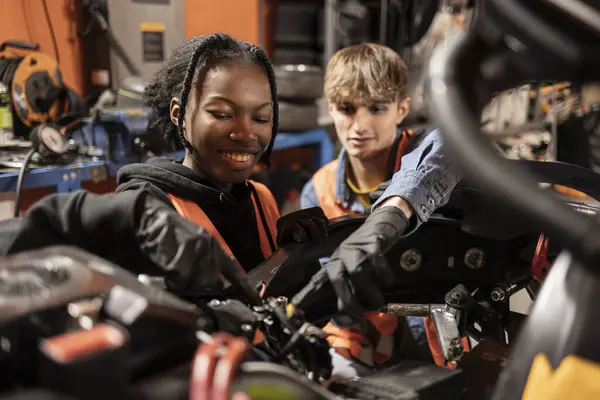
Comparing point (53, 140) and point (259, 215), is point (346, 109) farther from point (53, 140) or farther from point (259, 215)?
point (53, 140)

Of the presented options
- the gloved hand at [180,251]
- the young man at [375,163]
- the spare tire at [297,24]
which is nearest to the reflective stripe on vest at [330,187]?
the young man at [375,163]

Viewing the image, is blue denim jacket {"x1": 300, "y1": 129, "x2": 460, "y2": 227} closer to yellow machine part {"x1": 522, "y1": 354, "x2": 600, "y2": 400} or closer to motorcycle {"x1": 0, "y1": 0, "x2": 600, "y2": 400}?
motorcycle {"x1": 0, "y1": 0, "x2": 600, "y2": 400}

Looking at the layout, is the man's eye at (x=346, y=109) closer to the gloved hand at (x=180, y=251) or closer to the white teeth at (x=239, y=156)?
the white teeth at (x=239, y=156)

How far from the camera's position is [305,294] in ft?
1.98

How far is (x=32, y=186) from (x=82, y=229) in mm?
1221

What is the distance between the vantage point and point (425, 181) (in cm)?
86

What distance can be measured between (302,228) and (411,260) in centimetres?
21

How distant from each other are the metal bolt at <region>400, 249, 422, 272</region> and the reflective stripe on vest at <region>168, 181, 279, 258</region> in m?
0.24

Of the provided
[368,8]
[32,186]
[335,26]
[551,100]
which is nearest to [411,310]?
[32,186]

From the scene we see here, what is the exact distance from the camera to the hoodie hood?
0.95 m

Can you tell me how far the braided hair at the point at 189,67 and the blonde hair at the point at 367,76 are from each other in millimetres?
422

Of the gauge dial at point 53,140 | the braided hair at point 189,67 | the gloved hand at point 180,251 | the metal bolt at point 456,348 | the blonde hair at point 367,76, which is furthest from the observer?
the gauge dial at point 53,140

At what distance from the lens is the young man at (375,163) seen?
2.84 feet

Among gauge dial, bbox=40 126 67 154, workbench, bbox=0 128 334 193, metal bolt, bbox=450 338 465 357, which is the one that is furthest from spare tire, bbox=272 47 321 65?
metal bolt, bbox=450 338 465 357
